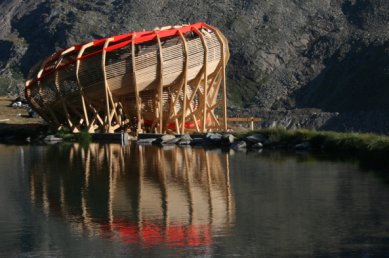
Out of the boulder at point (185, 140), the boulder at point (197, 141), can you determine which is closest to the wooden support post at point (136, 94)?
the boulder at point (185, 140)

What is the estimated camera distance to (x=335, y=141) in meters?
35.5

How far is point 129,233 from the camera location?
17359mm

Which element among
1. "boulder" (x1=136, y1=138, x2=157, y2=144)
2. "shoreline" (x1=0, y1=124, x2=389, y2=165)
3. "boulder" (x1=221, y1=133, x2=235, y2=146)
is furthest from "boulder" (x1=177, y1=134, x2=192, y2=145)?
"boulder" (x1=221, y1=133, x2=235, y2=146)

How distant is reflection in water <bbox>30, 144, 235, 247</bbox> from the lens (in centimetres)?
1773

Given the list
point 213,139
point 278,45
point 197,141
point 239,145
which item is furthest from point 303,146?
point 278,45

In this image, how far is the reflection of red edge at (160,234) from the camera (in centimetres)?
1647

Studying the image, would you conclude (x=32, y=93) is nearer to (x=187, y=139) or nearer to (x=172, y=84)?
(x=172, y=84)

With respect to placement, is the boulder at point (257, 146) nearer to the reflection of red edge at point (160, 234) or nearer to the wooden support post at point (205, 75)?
the wooden support post at point (205, 75)

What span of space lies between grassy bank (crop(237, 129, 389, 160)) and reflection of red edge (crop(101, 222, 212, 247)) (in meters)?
14.4

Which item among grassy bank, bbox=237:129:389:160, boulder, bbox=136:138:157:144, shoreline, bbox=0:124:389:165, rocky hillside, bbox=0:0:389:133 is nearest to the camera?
grassy bank, bbox=237:129:389:160

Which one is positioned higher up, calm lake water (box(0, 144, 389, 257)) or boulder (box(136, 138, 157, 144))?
boulder (box(136, 138, 157, 144))

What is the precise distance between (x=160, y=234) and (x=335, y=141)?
62.9 ft

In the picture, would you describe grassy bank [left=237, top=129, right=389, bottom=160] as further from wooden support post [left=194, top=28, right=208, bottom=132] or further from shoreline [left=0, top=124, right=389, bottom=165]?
wooden support post [left=194, top=28, right=208, bottom=132]

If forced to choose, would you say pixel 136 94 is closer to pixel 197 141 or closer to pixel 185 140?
pixel 185 140
